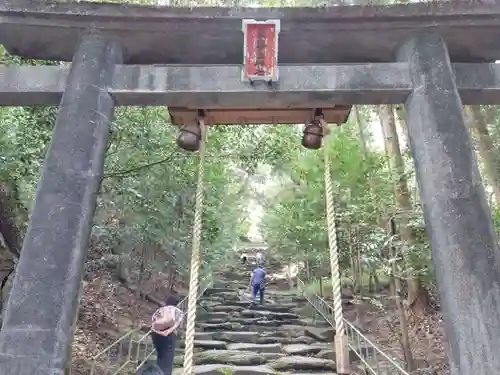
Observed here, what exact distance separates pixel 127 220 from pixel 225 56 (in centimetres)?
492

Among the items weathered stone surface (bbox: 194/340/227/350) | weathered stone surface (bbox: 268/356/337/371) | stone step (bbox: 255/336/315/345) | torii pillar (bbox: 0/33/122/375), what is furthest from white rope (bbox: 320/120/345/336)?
stone step (bbox: 255/336/315/345)

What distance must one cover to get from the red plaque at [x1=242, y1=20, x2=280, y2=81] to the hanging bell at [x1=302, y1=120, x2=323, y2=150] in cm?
100

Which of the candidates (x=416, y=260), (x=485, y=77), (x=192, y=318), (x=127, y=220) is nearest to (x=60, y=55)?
(x=192, y=318)

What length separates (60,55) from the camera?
449 cm

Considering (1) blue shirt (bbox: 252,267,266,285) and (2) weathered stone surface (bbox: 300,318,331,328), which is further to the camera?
(1) blue shirt (bbox: 252,267,266,285)

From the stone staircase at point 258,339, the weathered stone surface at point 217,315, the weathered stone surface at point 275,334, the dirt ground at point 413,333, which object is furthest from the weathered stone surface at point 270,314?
the dirt ground at point 413,333

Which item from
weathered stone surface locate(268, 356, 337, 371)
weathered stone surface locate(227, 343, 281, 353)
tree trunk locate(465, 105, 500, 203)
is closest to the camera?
weathered stone surface locate(268, 356, 337, 371)

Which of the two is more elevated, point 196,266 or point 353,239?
point 353,239

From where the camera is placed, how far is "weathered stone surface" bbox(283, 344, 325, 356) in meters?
8.38

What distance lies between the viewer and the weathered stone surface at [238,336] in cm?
941

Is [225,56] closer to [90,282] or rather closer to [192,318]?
[192,318]

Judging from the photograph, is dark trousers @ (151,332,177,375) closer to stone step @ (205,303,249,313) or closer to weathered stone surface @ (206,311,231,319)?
weathered stone surface @ (206,311,231,319)

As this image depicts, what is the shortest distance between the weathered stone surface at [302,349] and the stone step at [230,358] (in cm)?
32

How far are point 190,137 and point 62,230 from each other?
5.98ft
